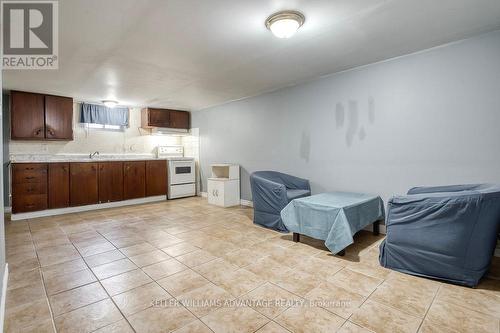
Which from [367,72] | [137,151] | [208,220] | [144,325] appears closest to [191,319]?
[144,325]

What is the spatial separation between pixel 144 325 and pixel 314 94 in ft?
12.4

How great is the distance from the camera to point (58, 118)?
195 inches

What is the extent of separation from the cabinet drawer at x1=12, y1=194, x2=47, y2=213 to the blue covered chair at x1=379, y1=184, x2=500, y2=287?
18.3ft

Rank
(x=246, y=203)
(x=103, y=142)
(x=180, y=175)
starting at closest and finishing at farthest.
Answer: (x=246, y=203), (x=103, y=142), (x=180, y=175)

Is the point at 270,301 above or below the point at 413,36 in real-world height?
below

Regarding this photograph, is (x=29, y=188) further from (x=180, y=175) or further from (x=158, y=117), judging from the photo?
(x=158, y=117)

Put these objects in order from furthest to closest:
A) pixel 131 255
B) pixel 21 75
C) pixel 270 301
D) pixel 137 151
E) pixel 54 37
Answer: pixel 137 151, pixel 21 75, pixel 131 255, pixel 54 37, pixel 270 301

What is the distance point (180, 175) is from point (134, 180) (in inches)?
43.1

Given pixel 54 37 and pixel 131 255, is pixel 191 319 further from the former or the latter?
pixel 54 37

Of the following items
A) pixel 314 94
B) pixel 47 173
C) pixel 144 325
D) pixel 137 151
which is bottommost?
pixel 144 325

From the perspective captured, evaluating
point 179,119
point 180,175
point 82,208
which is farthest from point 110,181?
point 179,119

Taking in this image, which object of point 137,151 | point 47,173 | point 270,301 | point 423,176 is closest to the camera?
point 270,301

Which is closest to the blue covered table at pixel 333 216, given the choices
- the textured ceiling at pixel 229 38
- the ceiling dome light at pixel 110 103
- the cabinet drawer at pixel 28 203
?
the textured ceiling at pixel 229 38

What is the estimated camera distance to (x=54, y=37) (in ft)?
8.38
